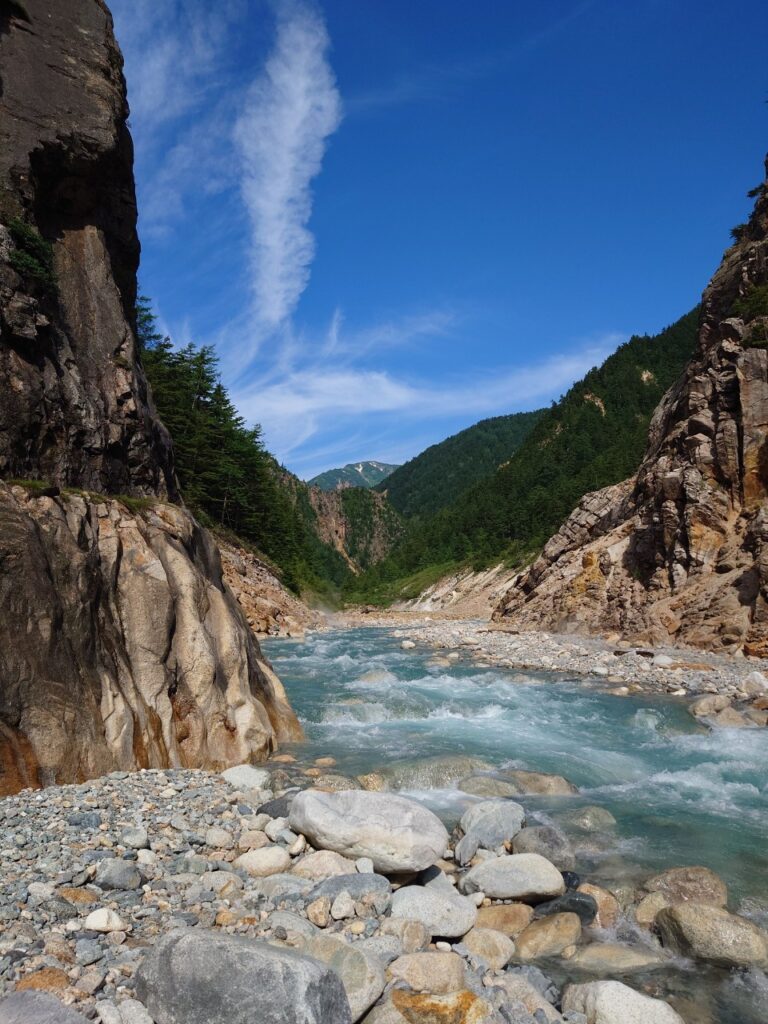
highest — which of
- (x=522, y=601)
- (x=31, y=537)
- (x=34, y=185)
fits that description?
(x=34, y=185)

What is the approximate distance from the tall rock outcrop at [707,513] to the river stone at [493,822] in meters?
17.7

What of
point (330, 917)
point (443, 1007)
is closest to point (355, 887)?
point (330, 917)

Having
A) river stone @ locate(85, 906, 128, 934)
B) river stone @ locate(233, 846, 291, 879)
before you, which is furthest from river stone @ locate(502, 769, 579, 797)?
river stone @ locate(85, 906, 128, 934)

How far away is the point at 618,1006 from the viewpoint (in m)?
5.04

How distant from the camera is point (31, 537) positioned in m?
8.68

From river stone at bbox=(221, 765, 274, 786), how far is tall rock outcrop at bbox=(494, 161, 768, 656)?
1960cm

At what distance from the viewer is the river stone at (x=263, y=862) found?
6.92 metres

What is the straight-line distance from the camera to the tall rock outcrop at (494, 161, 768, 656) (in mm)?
25234

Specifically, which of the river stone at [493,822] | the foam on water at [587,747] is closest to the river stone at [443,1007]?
the river stone at [493,822]

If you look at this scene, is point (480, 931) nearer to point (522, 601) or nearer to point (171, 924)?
point (171, 924)

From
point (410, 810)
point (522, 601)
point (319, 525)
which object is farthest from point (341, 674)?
point (319, 525)

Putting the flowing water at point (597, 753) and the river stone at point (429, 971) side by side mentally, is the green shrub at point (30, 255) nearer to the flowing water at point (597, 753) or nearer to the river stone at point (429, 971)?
the flowing water at point (597, 753)

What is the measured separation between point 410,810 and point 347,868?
107 centimetres

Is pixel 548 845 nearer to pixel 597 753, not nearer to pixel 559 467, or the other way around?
pixel 597 753
